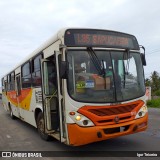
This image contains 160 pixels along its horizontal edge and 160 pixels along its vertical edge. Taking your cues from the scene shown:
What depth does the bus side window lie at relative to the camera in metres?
10.7

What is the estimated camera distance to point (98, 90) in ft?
23.1

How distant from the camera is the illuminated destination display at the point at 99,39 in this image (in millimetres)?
7191

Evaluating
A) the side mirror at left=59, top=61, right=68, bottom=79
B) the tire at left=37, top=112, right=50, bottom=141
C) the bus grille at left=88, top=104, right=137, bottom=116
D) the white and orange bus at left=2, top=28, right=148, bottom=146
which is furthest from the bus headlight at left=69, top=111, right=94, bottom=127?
the tire at left=37, top=112, right=50, bottom=141

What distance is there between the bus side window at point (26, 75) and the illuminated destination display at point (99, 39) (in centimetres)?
393

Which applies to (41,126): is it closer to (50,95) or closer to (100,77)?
(50,95)

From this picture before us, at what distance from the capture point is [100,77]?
7129 mm

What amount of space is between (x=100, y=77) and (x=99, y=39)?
1.02 meters

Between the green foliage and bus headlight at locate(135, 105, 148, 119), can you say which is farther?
the green foliage

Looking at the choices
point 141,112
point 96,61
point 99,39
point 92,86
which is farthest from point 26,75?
point 141,112

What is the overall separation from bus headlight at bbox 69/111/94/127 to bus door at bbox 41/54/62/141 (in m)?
1.13

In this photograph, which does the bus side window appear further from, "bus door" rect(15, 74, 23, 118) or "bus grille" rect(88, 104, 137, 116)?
"bus grille" rect(88, 104, 137, 116)

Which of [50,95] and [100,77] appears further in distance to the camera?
[50,95]

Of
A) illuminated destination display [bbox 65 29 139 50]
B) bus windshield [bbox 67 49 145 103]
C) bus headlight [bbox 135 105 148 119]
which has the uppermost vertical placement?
illuminated destination display [bbox 65 29 139 50]

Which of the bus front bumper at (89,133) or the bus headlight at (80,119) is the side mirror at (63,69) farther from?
the bus front bumper at (89,133)
